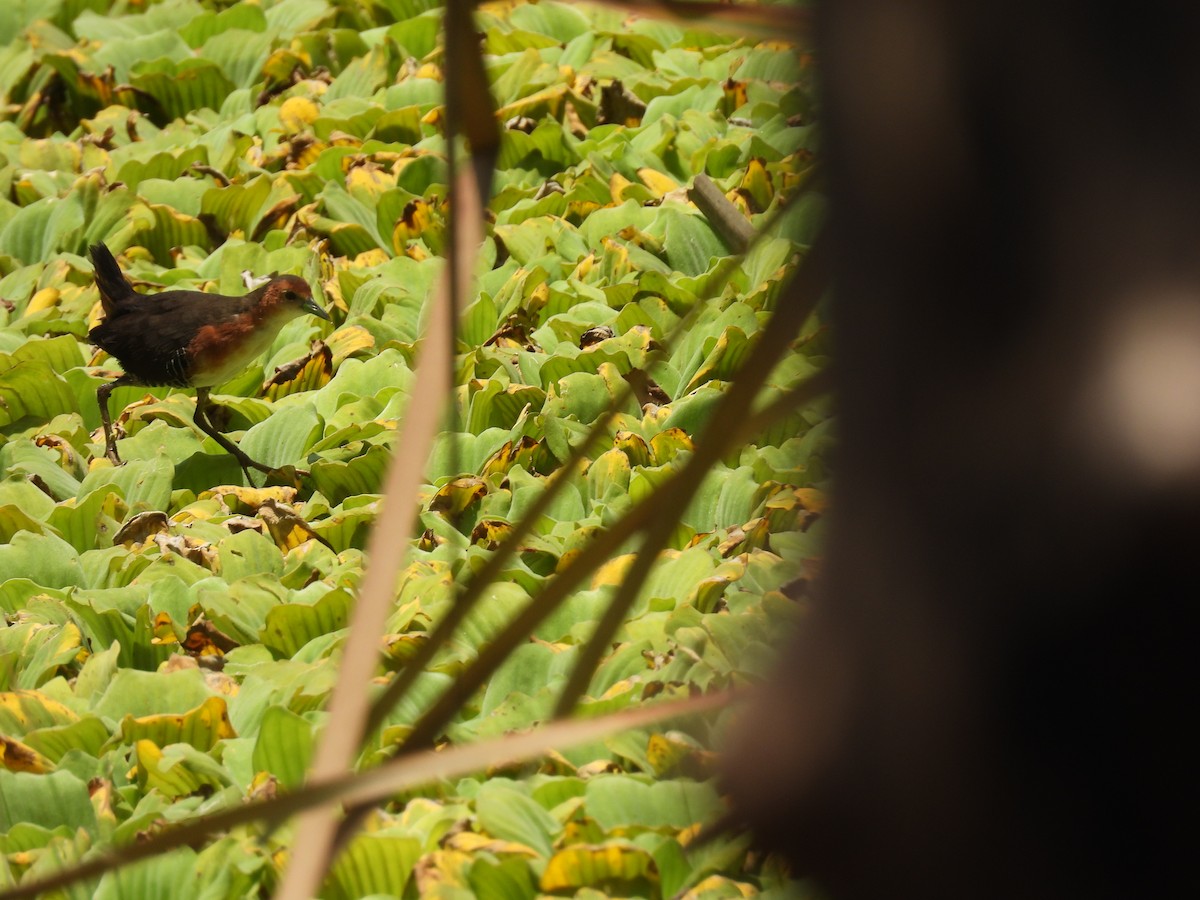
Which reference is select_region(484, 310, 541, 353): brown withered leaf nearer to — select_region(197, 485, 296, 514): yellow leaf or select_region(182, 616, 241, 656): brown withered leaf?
select_region(197, 485, 296, 514): yellow leaf

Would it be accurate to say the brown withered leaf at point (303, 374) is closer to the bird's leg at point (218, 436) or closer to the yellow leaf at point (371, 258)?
the bird's leg at point (218, 436)

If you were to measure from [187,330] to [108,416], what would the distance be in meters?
0.29

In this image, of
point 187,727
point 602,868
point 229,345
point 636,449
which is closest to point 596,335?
point 636,449

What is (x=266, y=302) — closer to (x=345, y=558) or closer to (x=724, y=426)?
(x=345, y=558)

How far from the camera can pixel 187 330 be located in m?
3.37

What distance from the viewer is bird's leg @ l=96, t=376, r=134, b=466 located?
325 cm

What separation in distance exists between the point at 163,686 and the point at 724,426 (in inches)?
71.0

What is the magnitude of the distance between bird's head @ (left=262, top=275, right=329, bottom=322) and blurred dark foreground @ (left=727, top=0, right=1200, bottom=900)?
3.18 m

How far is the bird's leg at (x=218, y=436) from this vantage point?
3.14 metres

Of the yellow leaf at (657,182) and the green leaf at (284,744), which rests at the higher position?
the yellow leaf at (657,182)

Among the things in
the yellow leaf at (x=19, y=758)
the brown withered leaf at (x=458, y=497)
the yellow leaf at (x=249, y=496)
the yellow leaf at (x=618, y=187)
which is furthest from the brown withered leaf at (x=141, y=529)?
the yellow leaf at (x=618, y=187)

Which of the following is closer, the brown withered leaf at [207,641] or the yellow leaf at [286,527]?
the brown withered leaf at [207,641]

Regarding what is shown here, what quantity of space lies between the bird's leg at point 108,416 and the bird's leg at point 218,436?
7.1 inches

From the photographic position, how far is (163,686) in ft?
7.46
